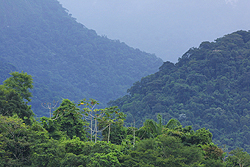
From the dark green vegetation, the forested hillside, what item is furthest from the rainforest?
the forested hillside

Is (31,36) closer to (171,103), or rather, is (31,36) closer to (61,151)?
(171,103)

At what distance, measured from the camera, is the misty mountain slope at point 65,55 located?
7912cm

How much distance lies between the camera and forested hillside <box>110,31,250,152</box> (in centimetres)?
4188

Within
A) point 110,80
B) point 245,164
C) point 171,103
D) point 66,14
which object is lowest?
point 245,164

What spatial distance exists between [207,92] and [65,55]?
2113 inches

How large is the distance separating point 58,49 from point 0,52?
18209mm

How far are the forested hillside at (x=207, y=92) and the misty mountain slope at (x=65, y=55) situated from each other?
26490 mm

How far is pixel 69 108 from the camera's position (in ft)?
56.6

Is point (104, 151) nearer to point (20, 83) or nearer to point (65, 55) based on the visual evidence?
point (20, 83)

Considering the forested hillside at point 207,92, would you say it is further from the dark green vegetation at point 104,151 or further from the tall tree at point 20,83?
the dark green vegetation at point 104,151

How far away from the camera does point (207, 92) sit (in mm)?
46750

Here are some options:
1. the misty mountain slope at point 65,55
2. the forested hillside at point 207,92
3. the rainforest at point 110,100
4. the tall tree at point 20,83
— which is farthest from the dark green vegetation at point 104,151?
the misty mountain slope at point 65,55

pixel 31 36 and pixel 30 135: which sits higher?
pixel 31 36

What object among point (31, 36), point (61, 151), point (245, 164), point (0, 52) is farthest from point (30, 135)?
point (31, 36)
